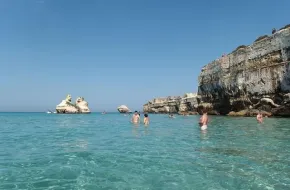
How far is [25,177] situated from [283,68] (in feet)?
146

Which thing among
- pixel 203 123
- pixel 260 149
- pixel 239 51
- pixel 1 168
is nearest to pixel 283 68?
pixel 239 51

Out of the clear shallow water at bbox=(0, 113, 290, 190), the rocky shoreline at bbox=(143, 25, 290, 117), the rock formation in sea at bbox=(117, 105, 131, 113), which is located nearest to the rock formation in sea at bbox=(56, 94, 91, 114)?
the rock formation in sea at bbox=(117, 105, 131, 113)

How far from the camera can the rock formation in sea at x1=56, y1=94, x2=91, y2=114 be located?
11706 cm

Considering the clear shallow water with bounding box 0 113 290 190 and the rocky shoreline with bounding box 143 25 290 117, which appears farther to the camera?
the rocky shoreline with bounding box 143 25 290 117

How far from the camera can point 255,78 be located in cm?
4956

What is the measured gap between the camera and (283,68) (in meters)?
43.5

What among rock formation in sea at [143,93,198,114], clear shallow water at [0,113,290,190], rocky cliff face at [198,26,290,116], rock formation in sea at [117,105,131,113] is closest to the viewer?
clear shallow water at [0,113,290,190]

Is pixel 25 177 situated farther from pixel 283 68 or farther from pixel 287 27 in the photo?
pixel 287 27

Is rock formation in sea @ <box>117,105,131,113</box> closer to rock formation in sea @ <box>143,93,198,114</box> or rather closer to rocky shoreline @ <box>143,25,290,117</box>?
rock formation in sea @ <box>143,93,198,114</box>

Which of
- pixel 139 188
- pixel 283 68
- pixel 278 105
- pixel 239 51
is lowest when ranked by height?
pixel 139 188

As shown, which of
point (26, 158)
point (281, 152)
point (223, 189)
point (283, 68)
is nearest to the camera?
point (223, 189)

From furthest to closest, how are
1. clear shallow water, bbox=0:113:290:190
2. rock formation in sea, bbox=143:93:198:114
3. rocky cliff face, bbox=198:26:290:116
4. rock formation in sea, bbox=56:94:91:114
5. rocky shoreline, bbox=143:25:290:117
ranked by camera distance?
rock formation in sea, bbox=56:94:91:114 → rock formation in sea, bbox=143:93:198:114 → rocky shoreline, bbox=143:25:290:117 → rocky cliff face, bbox=198:26:290:116 → clear shallow water, bbox=0:113:290:190

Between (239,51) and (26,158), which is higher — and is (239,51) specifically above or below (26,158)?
above

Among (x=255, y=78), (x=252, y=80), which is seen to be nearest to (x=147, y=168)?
(x=255, y=78)
